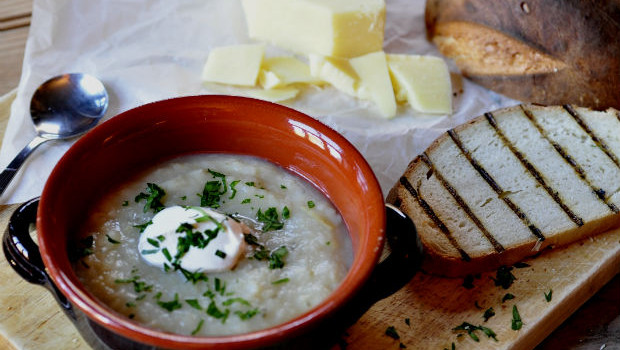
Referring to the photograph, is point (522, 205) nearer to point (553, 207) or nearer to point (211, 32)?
point (553, 207)

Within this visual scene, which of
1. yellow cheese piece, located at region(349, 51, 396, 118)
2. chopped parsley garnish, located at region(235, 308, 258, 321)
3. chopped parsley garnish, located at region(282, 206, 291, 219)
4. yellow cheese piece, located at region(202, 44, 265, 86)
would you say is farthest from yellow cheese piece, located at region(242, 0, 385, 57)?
chopped parsley garnish, located at region(235, 308, 258, 321)

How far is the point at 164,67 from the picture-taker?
3191mm

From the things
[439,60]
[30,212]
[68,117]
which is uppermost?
[439,60]

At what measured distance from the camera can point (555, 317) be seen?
90.4 inches

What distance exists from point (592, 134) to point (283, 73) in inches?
52.8

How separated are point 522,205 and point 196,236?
1.31m

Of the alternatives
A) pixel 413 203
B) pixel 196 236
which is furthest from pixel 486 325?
pixel 196 236

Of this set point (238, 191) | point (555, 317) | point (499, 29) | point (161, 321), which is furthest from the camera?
point (499, 29)

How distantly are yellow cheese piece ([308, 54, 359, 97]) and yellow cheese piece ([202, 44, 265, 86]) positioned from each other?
0.25m

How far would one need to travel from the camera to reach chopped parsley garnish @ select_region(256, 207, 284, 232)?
197 centimetres

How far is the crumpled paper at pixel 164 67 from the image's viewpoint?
290 cm

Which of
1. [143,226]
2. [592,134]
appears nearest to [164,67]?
[143,226]

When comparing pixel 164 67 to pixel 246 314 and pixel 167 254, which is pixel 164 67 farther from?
pixel 246 314

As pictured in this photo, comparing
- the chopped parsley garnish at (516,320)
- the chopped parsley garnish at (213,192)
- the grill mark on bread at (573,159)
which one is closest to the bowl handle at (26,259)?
the chopped parsley garnish at (213,192)
